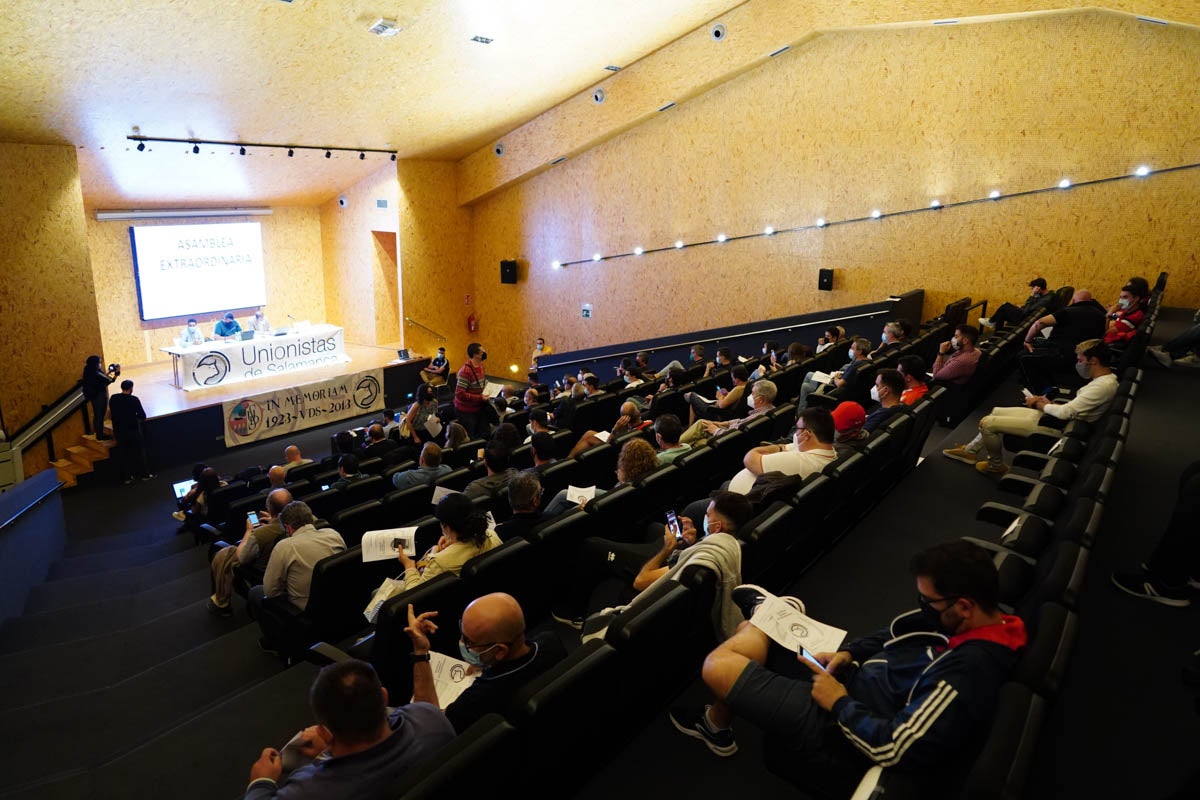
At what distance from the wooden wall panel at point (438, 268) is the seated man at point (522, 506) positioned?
35.2 feet

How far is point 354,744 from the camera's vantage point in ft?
6.02

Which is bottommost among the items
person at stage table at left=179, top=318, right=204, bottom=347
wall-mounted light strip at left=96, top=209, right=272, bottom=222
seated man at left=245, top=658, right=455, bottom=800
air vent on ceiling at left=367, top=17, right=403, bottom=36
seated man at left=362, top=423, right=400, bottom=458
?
seated man at left=362, top=423, right=400, bottom=458

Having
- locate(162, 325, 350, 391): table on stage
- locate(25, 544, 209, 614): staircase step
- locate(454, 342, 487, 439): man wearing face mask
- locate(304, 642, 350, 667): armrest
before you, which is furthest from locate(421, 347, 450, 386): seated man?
locate(304, 642, 350, 667): armrest

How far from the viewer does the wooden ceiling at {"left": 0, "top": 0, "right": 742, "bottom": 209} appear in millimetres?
6410

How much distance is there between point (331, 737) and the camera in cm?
187

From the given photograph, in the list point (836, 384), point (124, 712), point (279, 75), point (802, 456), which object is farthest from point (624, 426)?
point (279, 75)

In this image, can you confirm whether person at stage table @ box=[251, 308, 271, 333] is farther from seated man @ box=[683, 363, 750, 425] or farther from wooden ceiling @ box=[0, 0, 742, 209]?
seated man @ box=[683, 363, 750, 425]

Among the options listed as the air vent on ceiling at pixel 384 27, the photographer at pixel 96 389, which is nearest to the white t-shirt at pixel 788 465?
the air vent on ceiling at pixel 384 27

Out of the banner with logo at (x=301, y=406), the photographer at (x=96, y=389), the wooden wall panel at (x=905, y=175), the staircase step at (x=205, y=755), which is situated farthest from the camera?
the banner with logo at (x=301, y=406)

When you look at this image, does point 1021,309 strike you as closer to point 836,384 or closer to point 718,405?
point 836,384

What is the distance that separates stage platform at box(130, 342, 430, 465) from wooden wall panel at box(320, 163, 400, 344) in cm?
64

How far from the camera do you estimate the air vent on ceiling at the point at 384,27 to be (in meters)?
7.26

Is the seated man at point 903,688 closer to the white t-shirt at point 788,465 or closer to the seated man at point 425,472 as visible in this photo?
the white t-shirt at point 788,465

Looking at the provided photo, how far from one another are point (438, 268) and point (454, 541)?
38.1 ft
